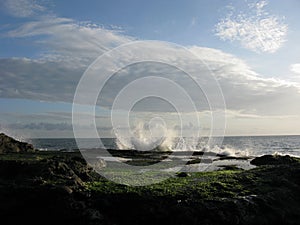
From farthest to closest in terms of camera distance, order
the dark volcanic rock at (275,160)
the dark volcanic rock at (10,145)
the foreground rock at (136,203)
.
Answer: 1. the dark volcanic rock at (10,145)
2. the dark volcanic rock at (275,160)
3. the foreground rock at (136,203)

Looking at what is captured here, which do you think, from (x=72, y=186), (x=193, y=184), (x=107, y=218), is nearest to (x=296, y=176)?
(x=193, y=184)

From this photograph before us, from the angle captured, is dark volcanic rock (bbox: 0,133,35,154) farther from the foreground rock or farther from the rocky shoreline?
the foreground rock

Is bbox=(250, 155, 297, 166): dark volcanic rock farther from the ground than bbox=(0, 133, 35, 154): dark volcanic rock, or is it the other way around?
bbox=(0, 133, 35, 154): dark volcanic rock

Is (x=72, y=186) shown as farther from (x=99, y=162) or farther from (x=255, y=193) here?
(x=99, y=162)

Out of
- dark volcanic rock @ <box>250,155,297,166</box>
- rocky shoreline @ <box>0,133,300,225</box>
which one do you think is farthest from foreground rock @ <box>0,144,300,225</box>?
dark volcanic rock @ <box>250,155,297,166</box>

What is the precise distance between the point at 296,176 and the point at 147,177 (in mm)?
11736

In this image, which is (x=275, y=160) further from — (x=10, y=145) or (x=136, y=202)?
(x=10, y=145)

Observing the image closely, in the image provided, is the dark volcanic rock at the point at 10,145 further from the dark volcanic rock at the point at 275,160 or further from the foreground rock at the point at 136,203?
the dark volcanic rock at the point at 275,160

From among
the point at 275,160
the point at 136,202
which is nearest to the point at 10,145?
the point at 136,202

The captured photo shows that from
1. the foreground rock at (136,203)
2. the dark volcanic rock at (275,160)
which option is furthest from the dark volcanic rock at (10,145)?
the dark volcanic rock at (275,160)

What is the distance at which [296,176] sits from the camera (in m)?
23.8

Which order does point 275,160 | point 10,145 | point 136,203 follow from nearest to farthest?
point 136,203 < point 275,160 < point 10,145

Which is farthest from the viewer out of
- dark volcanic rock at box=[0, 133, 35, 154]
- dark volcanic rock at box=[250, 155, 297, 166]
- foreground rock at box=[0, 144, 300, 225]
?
dark volcanic rock at box=[0, 133, 35, 154]

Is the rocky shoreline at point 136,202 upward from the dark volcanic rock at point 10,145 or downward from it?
downward
